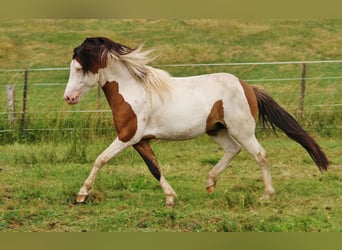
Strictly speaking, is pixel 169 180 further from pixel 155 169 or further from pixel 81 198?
pixel 81 198

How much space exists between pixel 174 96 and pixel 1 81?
12.3m

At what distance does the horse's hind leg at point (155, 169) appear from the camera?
20.2ft

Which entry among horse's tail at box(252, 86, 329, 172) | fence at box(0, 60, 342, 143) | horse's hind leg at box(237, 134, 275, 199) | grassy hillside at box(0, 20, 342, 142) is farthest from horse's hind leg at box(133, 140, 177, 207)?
grassy hillside at box(0, 20, 342, 142)

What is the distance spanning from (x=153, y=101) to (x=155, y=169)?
707 mm

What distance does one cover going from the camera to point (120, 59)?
6258 mm

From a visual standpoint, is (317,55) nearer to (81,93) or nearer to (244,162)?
(244,162)

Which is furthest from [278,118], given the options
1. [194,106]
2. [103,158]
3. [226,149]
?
[103,158]

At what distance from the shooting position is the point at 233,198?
605 cm

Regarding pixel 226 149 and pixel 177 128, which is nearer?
pixel 177 128

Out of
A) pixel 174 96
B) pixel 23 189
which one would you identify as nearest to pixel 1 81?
pixel 23 189

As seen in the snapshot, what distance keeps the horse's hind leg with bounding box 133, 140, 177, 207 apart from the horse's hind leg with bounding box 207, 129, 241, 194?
0.56 m

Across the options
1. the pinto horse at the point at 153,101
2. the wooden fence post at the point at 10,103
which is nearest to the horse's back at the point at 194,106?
the pinto horse at the point at 153,101

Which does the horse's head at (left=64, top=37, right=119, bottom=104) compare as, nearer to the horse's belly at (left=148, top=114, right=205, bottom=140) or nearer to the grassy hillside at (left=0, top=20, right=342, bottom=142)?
the horse's belly at (left=148, top=114, right=205, bottom=140)

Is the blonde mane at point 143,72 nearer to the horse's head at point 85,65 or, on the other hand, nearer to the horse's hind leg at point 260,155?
the horse's head at point 85,65
